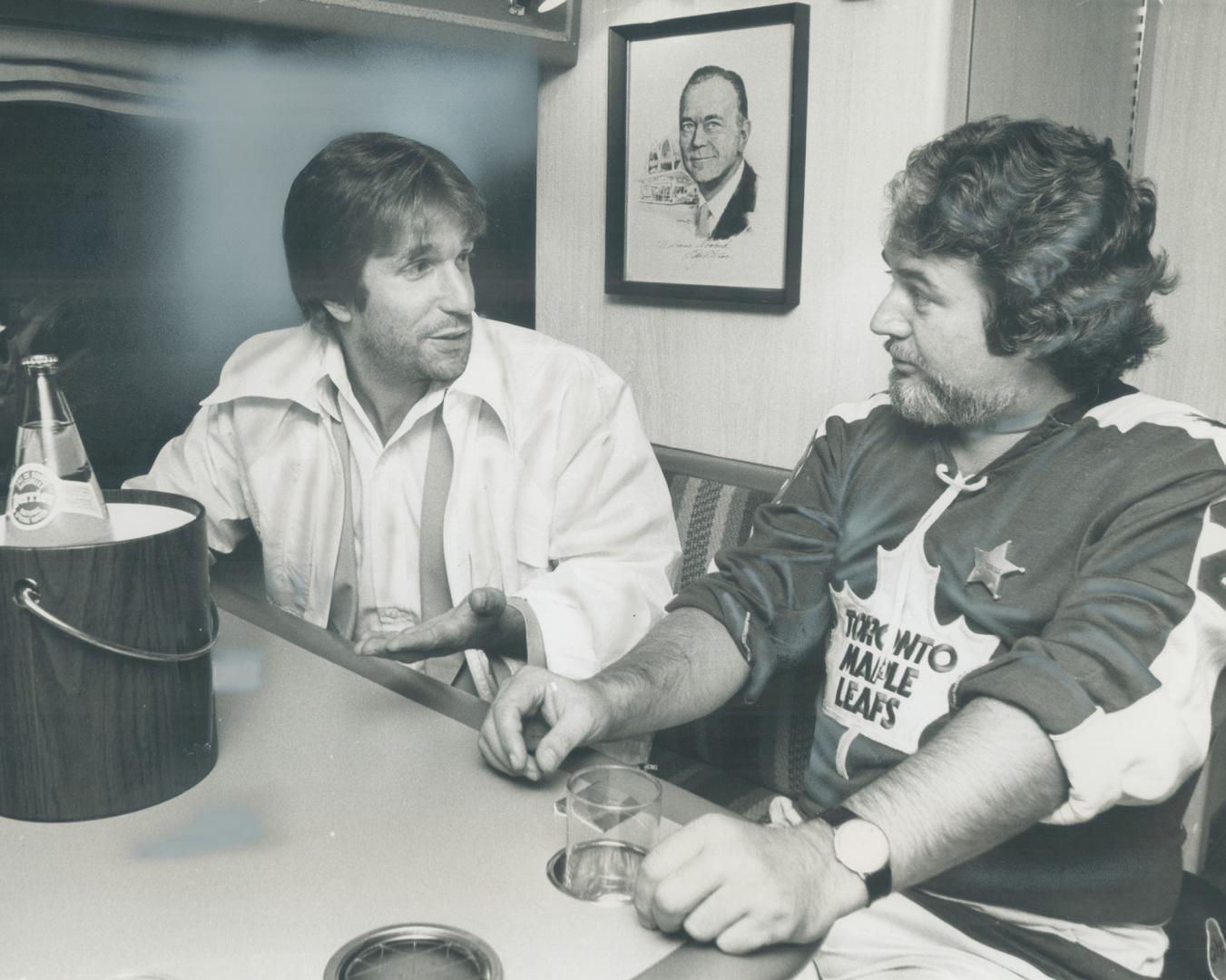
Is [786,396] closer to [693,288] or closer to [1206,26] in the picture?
[693,288]

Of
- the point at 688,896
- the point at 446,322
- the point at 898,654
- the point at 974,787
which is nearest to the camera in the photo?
the point at 688,896

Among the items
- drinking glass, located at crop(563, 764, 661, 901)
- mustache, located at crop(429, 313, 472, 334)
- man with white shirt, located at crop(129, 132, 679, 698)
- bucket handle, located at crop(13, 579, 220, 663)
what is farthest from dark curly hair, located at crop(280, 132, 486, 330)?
drinking glass, located at crop(563, 764, 661, 901)

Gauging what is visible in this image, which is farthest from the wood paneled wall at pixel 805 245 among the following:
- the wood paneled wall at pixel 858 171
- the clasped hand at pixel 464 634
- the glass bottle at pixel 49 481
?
the glass bottle at pixel 49 481

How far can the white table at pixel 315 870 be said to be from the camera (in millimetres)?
700

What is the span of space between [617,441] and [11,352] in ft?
2.65

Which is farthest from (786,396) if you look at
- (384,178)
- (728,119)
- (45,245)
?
(45,245)

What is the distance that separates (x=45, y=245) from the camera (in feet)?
4.16

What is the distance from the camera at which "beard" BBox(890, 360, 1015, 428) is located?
1276 millimetres

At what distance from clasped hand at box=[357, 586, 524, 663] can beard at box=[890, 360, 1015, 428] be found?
1.79 feet

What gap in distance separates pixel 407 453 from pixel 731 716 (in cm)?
63

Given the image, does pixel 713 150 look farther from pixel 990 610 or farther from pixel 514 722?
pixel 514 722

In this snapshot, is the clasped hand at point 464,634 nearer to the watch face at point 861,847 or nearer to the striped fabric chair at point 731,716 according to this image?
the striped fabric chair at point 731,716

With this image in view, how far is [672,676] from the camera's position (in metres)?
1.26

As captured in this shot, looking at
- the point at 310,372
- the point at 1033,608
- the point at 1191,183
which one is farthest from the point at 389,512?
the point at 1191,183
